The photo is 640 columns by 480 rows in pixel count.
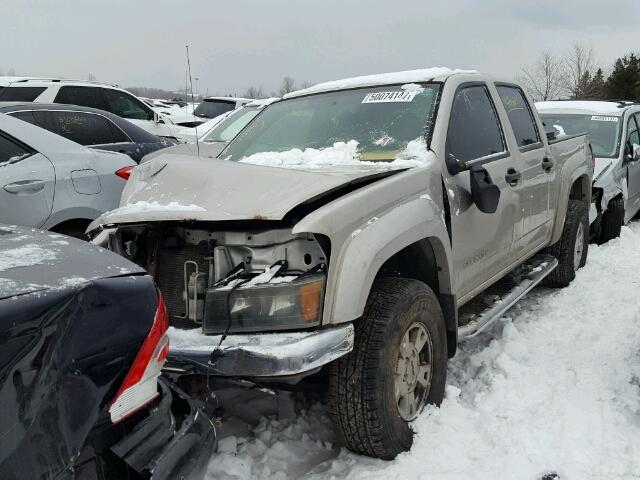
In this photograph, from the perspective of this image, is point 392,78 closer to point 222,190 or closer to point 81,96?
point 222,190

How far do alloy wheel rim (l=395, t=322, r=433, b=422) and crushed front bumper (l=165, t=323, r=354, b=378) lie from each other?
1.58 feet

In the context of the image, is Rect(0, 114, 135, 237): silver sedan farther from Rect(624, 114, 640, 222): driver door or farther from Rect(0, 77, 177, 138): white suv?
Rect(624, 114, 640, 222): driver door

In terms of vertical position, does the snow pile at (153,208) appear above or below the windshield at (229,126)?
below

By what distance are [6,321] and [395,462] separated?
6.49 ft

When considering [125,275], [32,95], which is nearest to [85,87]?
[32,95]

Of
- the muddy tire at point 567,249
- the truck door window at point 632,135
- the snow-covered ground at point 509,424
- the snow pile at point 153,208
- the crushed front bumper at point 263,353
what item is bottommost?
the snow-covered ground at point 509,424

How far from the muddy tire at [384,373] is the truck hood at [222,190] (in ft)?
1.94

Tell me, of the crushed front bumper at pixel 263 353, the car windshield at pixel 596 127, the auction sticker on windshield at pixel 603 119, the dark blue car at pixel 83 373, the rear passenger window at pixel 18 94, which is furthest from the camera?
the rear passenger window at pixel 18 94

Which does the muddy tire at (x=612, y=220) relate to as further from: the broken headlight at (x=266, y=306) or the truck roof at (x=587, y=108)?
the broken headlight at (x=266, y=306)

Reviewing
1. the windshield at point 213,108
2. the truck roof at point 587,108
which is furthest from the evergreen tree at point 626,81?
the truck roof at point 587,108

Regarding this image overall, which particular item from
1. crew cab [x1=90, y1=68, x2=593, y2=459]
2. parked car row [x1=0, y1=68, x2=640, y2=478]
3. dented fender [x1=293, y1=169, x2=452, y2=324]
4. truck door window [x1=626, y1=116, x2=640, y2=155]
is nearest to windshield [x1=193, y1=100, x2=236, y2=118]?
truck door window [x1=626, y1=116, x2=640, y2=155]

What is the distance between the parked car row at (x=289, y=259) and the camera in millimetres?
1581

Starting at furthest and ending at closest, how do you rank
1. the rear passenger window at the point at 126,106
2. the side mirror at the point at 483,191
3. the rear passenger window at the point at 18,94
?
the rear passenger window at the point at 126,106 → the rear passenger window at the point at 18,94 → the side mirror at the point at 483,191

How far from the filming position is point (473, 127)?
3.87m
